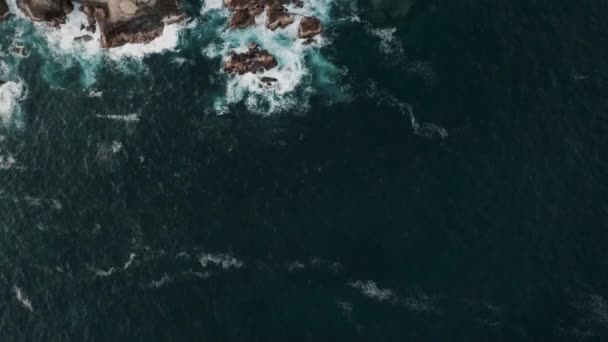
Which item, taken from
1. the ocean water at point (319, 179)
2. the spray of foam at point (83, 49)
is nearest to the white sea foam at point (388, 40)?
the ocean water at point (319, 179)

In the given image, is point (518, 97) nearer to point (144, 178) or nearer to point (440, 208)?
point (440, 208)

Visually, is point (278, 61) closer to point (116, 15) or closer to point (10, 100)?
point (116, 15)

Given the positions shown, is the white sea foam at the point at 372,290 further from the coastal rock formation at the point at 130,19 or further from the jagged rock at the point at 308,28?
the coastal rock formation at the point at 130,19

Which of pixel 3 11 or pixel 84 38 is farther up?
pixel 3 11

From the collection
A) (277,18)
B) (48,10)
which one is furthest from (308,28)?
(48,10)

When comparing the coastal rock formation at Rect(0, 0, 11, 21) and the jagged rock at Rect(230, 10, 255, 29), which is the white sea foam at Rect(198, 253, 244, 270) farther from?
the coastal rock formation at Rect(0, 0, 11, 21)

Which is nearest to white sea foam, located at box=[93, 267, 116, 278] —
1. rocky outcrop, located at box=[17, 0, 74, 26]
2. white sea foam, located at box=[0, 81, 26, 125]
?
white sea foam, located at box=[0, 81, 26, 125]
